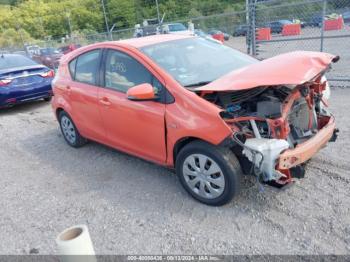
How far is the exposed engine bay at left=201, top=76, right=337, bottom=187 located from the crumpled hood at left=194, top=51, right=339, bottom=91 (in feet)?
0.45

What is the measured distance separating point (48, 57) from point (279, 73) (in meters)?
17.4

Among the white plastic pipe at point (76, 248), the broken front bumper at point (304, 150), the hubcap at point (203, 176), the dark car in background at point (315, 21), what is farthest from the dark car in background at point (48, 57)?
the white plastic pipe at point (76, 248)

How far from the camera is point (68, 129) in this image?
5.71 meters

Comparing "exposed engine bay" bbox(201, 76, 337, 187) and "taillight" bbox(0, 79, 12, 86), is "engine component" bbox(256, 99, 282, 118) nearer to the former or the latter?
"exposed engine bay" bbox(201, 76, 337, 187)

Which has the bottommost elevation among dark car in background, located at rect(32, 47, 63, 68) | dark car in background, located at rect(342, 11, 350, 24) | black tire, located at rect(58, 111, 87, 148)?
dark car in background, located at rect(32, 47, 63, 68)

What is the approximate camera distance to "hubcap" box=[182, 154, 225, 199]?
3.48 metres

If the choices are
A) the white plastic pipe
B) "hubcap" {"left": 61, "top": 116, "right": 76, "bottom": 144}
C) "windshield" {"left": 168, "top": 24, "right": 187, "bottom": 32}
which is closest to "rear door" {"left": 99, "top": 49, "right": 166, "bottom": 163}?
"hubcap" {"left": 61, "top": 116, "right": 76, "bottom": 144}

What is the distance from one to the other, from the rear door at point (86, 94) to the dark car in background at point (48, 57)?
42.4ft

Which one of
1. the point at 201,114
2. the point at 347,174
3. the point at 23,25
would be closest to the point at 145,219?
the point at 201,114

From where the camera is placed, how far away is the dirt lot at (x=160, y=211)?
3.11m

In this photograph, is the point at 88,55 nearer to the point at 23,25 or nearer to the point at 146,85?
the point at 146,85

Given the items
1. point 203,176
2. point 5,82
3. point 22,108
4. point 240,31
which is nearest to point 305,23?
point 240,31

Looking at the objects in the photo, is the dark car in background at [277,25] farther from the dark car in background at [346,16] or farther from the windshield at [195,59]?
the windshield at [195,59]

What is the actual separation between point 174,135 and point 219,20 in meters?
7.82
